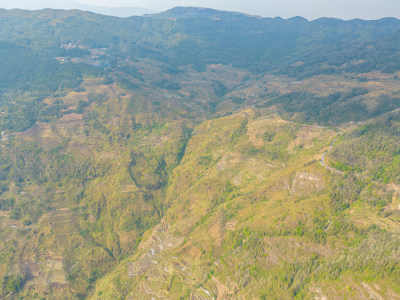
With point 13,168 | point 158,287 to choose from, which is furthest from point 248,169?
point 13,168

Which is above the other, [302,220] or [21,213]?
[302,220]

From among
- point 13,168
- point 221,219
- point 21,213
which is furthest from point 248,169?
point 13,168

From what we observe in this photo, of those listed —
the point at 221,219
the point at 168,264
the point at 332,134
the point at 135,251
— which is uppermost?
the point at 332,134

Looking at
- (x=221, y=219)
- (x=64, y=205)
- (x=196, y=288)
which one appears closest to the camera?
(x=196, y=288)

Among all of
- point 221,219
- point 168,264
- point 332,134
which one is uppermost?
point 332,134

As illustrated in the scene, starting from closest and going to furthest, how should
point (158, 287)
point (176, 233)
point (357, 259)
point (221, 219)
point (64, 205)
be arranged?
point (357, 259), point (158, 287), point (221, 219), point (176, 233), point (64, 205)

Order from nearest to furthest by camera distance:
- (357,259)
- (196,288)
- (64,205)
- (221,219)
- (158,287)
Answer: (357,259), (196,288), (158,287), (221,219), (64,205)

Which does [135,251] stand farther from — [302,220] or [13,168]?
[13,168]

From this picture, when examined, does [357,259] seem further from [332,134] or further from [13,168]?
[13,168]

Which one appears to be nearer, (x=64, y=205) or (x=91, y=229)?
(x=91, y=229)
